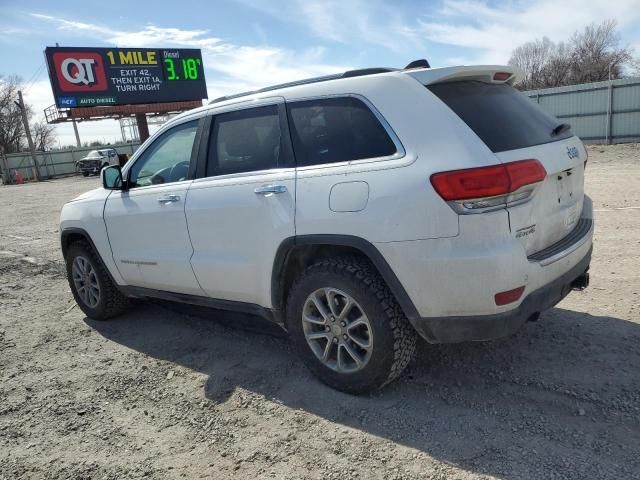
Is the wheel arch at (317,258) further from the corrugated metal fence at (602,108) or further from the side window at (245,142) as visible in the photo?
the corrugated metal fence at (602,108)

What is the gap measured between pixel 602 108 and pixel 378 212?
69.9 feet

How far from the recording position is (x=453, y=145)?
8.71 feet

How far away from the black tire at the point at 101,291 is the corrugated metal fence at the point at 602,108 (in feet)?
63.5

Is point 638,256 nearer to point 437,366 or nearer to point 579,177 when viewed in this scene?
point 579,177

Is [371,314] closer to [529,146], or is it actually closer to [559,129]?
[529,146]

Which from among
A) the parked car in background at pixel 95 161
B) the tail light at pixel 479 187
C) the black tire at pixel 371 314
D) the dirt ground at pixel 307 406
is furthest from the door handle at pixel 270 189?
the parked car in background at pixel 95 161

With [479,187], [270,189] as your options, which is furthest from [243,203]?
[479,187]

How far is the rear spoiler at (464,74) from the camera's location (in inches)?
115

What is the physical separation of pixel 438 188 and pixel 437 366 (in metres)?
1.43

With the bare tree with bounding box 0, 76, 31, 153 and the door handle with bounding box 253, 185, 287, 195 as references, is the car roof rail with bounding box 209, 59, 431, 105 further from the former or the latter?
the bare tree with bounding box 0, 76, 31, 153

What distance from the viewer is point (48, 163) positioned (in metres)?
40.7

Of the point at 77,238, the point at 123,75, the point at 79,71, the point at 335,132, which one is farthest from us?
the point at 123,75

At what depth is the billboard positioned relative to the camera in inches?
1292

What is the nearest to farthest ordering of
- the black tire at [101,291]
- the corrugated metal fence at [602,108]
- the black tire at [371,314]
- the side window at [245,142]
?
the black tire at [371,314] < the side window at [245,142] < the black tire at [101,291] < the corrugated metal fence at [602,108]
